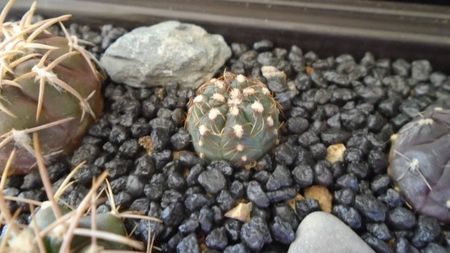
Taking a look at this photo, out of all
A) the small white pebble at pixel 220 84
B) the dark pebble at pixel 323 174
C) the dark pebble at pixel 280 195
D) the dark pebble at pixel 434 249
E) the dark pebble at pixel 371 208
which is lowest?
the dark pebble at pixel 434 249

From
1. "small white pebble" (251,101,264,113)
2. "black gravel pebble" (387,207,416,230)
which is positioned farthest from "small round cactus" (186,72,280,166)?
"black gravel pebble" (387,207,416,230)

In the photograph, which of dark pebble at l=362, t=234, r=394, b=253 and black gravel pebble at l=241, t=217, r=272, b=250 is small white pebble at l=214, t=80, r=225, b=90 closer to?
black gravel pebble at l=241, t=217, r=272, b=250

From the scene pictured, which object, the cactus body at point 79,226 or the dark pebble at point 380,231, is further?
the dark pebble at point 380,231

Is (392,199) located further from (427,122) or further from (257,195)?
(257,195)

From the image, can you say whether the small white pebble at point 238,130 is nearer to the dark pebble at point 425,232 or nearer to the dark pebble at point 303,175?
the dark pebble at point 303,175

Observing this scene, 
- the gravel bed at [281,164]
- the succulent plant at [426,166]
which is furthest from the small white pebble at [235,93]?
the succulent plant at [426,166]

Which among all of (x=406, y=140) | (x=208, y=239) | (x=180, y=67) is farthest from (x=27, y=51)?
(x=406, y=140)
